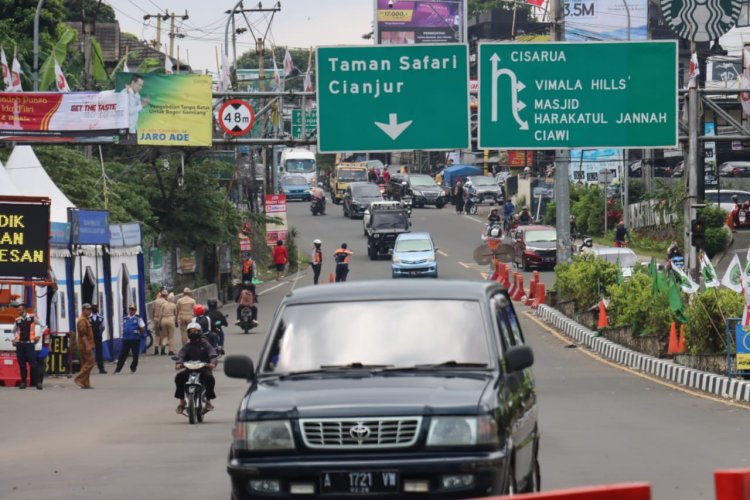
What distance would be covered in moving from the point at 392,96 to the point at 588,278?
9096mm

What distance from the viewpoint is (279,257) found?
57438 mm

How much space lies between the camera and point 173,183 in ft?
161

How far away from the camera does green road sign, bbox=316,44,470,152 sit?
30.4m

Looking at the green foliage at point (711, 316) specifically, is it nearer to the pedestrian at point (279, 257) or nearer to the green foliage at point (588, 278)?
the green foliage at point (588, 278)

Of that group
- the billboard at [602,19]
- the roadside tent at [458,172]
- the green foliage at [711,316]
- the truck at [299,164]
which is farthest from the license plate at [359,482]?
the truck at [299,164]

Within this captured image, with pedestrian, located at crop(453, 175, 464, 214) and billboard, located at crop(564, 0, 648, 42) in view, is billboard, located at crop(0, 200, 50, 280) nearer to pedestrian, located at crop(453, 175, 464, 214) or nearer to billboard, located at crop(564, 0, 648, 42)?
pedestrian, located at crop(453, 175, 464, 214)

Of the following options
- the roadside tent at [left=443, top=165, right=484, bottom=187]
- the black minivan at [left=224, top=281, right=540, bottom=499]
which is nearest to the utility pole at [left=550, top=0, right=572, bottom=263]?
the black minivan at [left=224, top=281, right=540, bottom=499]

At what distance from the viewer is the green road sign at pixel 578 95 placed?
30.4 m

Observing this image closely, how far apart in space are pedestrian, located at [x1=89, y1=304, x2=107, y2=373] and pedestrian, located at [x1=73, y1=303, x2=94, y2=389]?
1721 mm

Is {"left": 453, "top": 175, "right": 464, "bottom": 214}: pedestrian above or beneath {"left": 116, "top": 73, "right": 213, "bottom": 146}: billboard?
beneath

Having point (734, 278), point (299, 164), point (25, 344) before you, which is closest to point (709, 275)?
point (734, 278)

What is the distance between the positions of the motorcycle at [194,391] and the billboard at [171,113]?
13.4 m

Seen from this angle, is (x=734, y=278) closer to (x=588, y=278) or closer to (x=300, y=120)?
(x=588, y=278)

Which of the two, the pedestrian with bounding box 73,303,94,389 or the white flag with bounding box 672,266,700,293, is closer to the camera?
the white flag with bounding box 672,266,700,293
